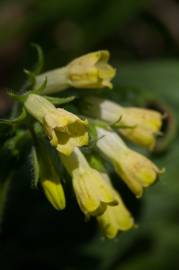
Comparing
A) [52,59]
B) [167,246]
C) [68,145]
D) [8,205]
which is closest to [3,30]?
[52,59]

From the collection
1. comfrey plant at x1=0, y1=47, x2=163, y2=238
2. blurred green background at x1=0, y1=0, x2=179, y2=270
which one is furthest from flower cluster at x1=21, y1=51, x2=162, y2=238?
blurred green background at x1=0, y1=0, x2=179, y2=270

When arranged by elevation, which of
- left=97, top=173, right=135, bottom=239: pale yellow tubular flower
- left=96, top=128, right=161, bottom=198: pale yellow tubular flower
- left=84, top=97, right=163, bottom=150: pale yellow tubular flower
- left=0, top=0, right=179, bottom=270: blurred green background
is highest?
left=84, top=97, right=163, bottom=150: pale yellow tubular flower

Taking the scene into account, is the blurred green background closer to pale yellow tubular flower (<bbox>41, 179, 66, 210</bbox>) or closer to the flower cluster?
the flower cluster

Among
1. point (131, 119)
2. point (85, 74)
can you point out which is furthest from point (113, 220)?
point (85, 74)

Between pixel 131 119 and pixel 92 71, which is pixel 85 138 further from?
pixel 131 119

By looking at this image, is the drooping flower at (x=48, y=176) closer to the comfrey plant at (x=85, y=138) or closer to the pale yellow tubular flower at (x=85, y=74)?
the comfrey plant at (x=85, y=138)

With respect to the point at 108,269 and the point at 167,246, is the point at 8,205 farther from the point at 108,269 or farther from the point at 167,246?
the point at 167,246
